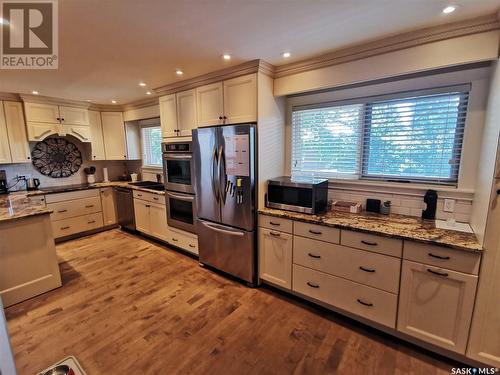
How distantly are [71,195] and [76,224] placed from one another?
1.67ft

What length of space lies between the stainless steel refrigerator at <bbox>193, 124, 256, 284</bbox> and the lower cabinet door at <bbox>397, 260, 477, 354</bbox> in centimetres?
143

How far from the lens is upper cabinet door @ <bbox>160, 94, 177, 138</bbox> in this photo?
327 cm

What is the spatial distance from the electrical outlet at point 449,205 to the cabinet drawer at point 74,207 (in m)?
5.03

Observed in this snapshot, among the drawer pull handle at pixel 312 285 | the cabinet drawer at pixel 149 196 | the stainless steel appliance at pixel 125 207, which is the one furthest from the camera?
the stainless steel appliance at pixel 125 207

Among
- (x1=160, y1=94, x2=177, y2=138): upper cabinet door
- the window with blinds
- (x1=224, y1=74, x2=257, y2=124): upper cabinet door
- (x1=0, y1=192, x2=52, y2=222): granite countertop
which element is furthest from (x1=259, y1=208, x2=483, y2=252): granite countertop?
(x1=0, y1=192, x2=52, y2=222): granite countertop

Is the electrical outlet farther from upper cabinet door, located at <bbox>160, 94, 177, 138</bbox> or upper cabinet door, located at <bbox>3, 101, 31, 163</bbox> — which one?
upper cabinet door, located at <bbox>3, 101, 31, 163</bbox>

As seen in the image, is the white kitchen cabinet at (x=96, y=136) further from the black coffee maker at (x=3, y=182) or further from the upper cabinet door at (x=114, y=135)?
the black coffee maker at (x=3, y=182)

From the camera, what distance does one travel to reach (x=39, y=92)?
350cm

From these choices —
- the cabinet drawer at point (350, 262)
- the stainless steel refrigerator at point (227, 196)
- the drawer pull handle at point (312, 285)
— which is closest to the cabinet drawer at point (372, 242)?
the cabinet drawer at point (350, 262)

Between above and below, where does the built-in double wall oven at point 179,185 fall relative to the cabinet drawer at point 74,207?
above

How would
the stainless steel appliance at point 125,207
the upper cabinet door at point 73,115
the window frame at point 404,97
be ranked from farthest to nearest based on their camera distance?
the stainless steel appliance at point 125,207
the upper cabinet door at point 73,115
the window frame at point 404,97

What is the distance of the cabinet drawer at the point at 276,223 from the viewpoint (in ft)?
7.80

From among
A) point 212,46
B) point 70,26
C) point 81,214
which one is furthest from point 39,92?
point 212,46

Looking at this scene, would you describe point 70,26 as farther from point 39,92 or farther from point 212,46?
point 39,92
